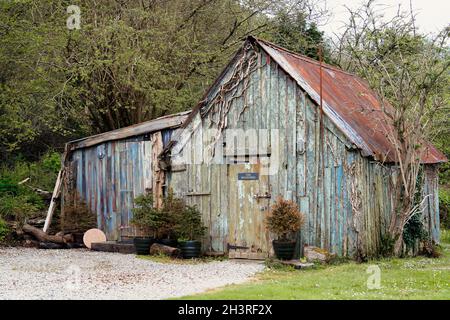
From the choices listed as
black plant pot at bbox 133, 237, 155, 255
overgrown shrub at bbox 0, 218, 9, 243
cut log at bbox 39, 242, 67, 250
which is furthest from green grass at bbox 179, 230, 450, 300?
overgrown shrub at bbox 0, 218, 9, 243

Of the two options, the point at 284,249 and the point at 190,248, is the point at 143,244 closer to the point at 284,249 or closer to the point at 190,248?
the point at 190,248

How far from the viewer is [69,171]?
63.7ft

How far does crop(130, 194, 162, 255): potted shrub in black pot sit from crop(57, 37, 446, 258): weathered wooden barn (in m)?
0.95

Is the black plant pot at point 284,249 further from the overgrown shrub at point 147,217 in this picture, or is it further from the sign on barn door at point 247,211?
the overgrown shrub at point 147,217

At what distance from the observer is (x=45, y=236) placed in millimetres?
18234

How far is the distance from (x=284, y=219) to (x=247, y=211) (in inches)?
63.2

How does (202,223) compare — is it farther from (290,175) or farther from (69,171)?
(69,171)

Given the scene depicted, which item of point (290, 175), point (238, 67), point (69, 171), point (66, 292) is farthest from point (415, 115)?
point (69, 171)

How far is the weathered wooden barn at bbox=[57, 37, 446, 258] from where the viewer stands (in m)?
14.0

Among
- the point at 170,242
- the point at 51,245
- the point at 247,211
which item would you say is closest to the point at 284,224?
the point at 247,211

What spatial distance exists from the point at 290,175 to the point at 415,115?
128 inches

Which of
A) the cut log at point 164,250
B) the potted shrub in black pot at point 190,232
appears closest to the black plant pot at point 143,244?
the cut log at point 164,250

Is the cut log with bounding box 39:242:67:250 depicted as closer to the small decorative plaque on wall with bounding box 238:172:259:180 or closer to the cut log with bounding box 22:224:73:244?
the cut log with bounding box 22:224:73:244

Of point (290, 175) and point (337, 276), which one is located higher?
point (290, 175)
